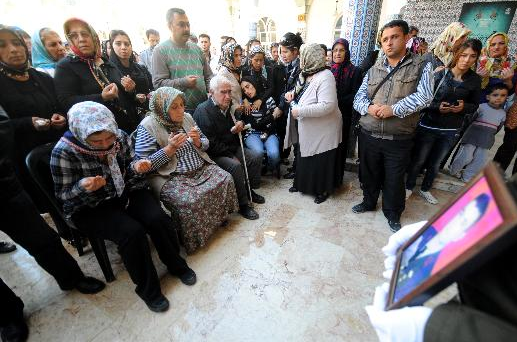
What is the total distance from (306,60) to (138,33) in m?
13.8

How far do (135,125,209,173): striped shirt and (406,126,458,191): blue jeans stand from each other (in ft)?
7.90

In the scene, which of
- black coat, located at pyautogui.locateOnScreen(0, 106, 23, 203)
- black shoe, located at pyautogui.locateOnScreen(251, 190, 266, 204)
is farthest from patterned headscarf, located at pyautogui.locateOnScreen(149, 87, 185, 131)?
black shoe, located at pyautogui.locateOnScreen(251, 190, 266, 204)

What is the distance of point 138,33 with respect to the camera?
1295 cm

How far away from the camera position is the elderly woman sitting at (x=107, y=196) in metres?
1.62

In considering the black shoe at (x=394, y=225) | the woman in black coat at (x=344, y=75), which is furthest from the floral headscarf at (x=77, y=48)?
the black shoe at (x=394, y=225)

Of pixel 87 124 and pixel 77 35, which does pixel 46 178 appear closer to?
pixel 87 124

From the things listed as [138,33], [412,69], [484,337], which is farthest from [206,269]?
[138,33]

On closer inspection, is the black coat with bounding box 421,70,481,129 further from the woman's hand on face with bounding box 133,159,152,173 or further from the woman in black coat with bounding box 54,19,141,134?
the woman in black coat with bounding box 54,19,141,134

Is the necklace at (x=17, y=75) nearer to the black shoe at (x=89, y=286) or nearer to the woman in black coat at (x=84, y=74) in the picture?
the woman in black coat at (x=84, y=74)

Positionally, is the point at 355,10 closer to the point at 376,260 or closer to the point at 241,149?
the point at 241,149

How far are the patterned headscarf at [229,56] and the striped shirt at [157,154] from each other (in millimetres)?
1396

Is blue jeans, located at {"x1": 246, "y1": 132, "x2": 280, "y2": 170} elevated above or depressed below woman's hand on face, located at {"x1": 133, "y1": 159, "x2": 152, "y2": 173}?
below

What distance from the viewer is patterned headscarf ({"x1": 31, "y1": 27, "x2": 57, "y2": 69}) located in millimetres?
2619

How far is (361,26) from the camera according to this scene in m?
3.15
